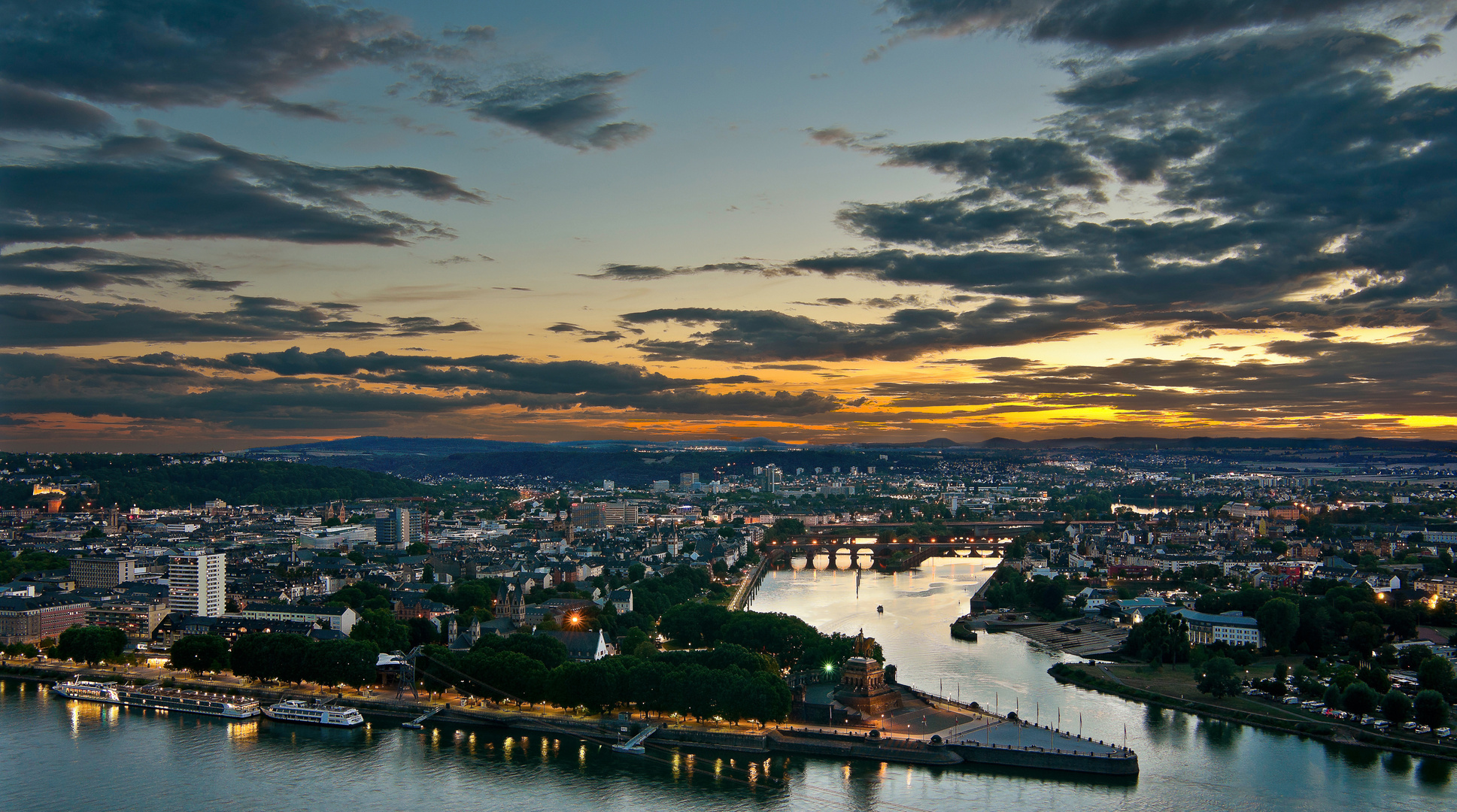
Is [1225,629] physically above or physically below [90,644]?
below

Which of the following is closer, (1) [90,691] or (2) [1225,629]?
(1) [90,691]

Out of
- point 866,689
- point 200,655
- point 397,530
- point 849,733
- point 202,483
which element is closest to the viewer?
point 849,733

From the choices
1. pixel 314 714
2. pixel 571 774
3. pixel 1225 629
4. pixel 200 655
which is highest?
pixel 200 655

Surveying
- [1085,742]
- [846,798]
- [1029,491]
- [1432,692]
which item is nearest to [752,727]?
[846,798]

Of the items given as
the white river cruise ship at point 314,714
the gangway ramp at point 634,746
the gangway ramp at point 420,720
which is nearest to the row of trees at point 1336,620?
the gangway ramp at point 634,746

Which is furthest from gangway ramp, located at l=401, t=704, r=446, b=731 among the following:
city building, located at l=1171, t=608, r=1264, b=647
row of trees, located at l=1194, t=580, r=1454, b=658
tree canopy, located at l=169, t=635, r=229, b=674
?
row of trees, located at l=1194, t=580, r=1454, b=658

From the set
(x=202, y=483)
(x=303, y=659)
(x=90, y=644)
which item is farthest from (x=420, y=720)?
(x=202, y=483)

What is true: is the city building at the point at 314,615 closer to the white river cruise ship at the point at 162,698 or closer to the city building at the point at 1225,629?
the white river cruise ship at the point at 162,698

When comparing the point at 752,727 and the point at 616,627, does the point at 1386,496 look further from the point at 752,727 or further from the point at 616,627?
the point at 752,727

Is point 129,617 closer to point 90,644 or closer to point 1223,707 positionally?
point 90,644
